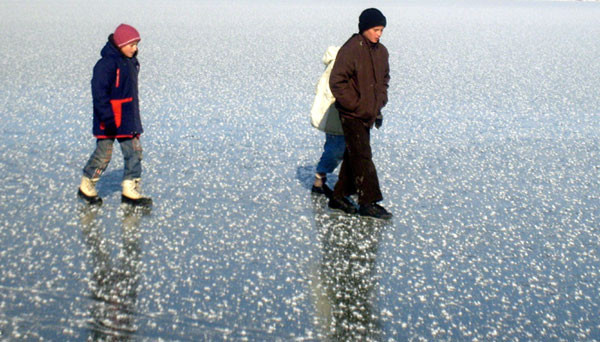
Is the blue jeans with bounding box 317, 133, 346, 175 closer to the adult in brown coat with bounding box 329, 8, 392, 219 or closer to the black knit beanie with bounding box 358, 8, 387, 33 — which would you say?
the adult in brown coat with bounding box 329, 8, 392, 219

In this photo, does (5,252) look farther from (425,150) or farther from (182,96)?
(182,96)

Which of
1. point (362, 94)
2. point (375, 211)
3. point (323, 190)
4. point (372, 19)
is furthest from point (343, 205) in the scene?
point (372, 19)

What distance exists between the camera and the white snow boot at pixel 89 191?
Result: 562cm

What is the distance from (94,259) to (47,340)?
3.36ft

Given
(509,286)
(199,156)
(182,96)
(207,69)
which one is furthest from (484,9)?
(509,286)

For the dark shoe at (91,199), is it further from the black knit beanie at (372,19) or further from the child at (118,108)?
→ the black knit beanie at (372,19)

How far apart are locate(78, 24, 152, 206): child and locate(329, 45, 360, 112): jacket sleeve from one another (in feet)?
4.24

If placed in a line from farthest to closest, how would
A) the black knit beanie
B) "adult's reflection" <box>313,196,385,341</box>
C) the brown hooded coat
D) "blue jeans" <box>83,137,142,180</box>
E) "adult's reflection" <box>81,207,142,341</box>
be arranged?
1. "blue jeans" <box>83,137,142,180</box>
2. the brown hooded coat
3. the black knit beanie
4. "adult's reflection" <box>313,196,385,341</box>
5. "adult's reflection" <box>81,207,142,341</box>

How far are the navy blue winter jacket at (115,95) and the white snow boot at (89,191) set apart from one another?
1.38ft

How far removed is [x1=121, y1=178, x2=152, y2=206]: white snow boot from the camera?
18.5ft

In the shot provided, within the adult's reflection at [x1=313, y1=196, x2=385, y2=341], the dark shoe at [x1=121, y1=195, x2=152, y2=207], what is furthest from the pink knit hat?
the adult's reflection at [x1=313, y1=196, x2=385, y2=341]

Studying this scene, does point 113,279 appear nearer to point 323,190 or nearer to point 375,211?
point 375,211

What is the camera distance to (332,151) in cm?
589

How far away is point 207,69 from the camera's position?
12.3m
